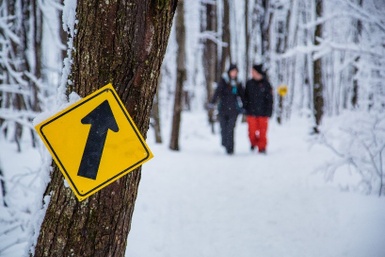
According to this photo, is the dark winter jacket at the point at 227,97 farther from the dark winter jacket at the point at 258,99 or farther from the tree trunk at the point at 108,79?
the tree trunk at the point at 108,79

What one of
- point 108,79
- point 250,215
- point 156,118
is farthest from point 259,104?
point 108,79

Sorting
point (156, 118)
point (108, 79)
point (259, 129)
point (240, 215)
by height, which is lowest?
point (240, 215)

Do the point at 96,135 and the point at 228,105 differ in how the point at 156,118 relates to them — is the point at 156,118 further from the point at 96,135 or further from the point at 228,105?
the point at 96,135

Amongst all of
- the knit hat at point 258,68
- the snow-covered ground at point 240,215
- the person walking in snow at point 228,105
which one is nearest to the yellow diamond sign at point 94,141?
the snow-covered ground at point 240,215

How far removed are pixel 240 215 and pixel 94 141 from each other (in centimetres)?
250

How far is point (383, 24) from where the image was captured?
341cm

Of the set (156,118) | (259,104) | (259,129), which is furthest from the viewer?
(156,118)

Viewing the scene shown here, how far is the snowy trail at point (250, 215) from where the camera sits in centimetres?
273

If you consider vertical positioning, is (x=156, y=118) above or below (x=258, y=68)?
below

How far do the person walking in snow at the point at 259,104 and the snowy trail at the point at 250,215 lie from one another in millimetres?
1583

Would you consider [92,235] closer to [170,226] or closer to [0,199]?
[170,226]

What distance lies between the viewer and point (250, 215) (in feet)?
11.3

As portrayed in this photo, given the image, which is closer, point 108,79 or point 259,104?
point 108,79

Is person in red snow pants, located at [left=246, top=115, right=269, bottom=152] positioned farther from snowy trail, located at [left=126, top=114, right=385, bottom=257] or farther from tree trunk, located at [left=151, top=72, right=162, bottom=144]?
tree trunk, located at [left=151, top=72, right=162, bottom=144]
